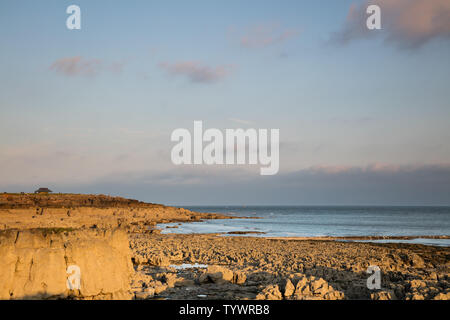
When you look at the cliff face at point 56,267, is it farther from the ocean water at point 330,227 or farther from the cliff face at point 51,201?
the cliff face at point 51,201

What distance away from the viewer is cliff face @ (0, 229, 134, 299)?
8.95 meters

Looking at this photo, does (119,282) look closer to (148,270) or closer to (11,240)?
(11,240)

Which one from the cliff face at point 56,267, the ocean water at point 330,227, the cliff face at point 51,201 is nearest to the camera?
the cliff face at point 56,267

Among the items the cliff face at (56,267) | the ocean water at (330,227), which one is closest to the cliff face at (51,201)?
the ocean water at (330,227)

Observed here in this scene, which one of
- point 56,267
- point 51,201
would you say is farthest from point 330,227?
point 56,267

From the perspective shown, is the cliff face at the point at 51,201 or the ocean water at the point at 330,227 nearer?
the ocean water at the point at 330,227

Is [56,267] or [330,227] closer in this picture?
[56,267]

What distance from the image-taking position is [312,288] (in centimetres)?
971

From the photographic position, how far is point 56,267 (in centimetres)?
920

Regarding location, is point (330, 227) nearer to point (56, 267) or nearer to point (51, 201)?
Result: point (51, 201)

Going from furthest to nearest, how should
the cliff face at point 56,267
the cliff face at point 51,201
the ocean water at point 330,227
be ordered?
the cliff face at point 51,201 → the ocean water at point 330,227 → the cliff face at point 56,267

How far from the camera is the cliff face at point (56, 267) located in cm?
895

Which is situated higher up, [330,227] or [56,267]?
[56,267]

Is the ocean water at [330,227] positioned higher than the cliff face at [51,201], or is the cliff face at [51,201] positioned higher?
the cliff face at [51,201]
